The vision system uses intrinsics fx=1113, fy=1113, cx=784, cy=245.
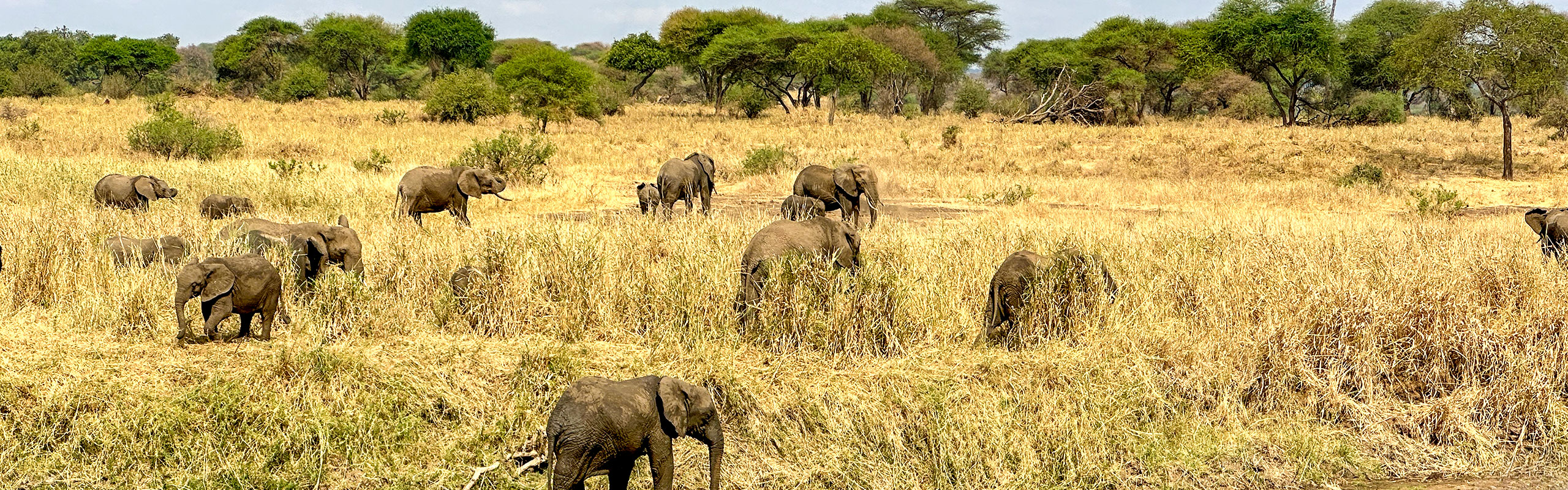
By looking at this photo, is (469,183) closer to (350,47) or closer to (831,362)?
(831,362)

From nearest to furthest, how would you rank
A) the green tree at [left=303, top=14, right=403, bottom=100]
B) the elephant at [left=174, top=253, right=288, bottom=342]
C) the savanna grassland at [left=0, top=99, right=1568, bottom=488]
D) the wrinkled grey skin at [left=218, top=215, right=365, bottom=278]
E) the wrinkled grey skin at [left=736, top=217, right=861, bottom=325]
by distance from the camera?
1. the savanna grassland at [left=0, top=99, right=1568, bottom=488]
2. the elephant at [left=174, top=253, right=288, bottom=342]
3. the wrinkled grey skin at [left=736, top=217, right=861, bottom=325]
4. the wrinkled grey skin at [left=218, top=215, right=365, bottom=278]
5. the green tree at [left=303, top=14, right=403, bottom=100]

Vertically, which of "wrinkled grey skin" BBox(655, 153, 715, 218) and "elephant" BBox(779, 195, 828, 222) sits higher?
"wrinkled grey skin" BBox(655, 153, 715, 218)

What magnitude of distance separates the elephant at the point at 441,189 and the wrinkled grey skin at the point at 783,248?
4.83 m

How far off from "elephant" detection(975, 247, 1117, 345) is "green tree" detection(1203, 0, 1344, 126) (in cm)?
2684

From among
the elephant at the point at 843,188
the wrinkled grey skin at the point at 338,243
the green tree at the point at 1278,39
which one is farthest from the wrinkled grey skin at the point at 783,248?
the green tree at the point at 1278,39

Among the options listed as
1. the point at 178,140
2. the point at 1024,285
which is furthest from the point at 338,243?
the point at 178,140

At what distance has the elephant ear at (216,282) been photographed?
5.96 m

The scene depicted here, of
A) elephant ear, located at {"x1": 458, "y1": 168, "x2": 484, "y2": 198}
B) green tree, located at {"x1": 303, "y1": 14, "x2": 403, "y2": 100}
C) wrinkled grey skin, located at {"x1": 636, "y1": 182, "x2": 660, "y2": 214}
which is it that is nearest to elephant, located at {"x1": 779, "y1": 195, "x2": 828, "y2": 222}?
wrinkled grey skin, located at {"x1": 636, "y1": 182, "x2": 660, "y2": 214}

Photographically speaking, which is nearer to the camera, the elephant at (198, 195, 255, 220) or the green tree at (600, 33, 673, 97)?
the elephant at (198, 195, 255, 220)

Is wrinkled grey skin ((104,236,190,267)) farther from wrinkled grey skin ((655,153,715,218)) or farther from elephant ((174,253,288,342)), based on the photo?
wrinkled grey skin ((655,153,715,218))

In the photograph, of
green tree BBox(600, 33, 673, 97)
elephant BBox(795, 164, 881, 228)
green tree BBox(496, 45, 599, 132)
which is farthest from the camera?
green tree BBox(600, 33, 673, 97)

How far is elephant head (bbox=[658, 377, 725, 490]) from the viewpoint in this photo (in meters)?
4.39

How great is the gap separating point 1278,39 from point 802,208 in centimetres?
2556

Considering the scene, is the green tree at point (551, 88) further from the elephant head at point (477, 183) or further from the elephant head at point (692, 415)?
the elephant head at point (692, 415)
